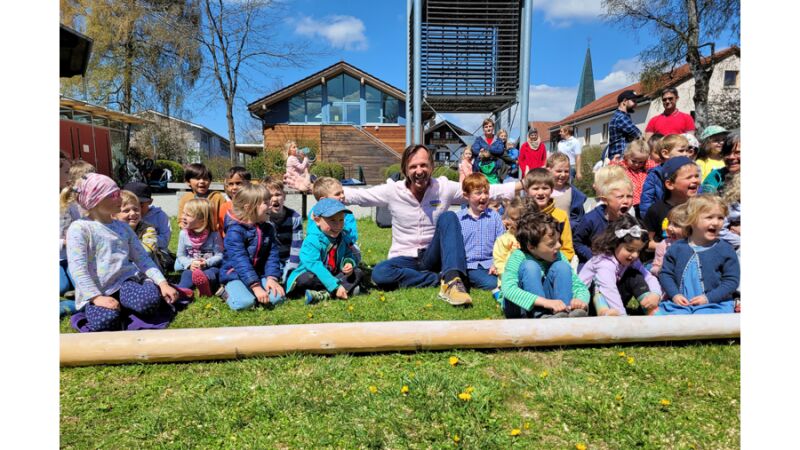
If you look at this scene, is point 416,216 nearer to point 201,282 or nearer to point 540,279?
point 540,279

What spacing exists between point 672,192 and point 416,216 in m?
2.66

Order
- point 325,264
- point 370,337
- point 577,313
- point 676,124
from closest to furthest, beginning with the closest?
1. point 370,337
2. point 577,313
3. point 325,264
4. point 676,124

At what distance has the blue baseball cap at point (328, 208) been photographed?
448 centimetres

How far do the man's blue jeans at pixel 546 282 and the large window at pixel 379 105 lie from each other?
2621 cm

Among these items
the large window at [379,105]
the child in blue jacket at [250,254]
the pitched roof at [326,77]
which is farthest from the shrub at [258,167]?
the child in blue jacket at [250,254]

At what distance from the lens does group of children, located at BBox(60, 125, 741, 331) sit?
3634 mm

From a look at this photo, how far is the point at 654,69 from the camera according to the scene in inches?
701

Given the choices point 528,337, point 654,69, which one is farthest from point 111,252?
point 654,69

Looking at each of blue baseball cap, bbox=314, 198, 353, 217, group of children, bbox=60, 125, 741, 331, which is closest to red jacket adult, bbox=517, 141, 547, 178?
group of children, bbox=60, 125, 741, 331

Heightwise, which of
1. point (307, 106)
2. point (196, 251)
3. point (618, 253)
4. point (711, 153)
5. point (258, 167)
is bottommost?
point (196, 251)

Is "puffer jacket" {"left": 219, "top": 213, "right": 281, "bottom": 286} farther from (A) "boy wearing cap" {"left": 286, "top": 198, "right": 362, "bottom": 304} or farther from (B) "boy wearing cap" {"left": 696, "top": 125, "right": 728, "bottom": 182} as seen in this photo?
(B) "boy wearing cap" {"left": 696, "top": 125, "right": 728, "bottom": 182}

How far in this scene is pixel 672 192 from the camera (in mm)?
4793

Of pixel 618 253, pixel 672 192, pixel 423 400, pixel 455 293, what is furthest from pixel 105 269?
pixel 672 192

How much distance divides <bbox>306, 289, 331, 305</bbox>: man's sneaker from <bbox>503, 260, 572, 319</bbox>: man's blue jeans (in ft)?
5.95
